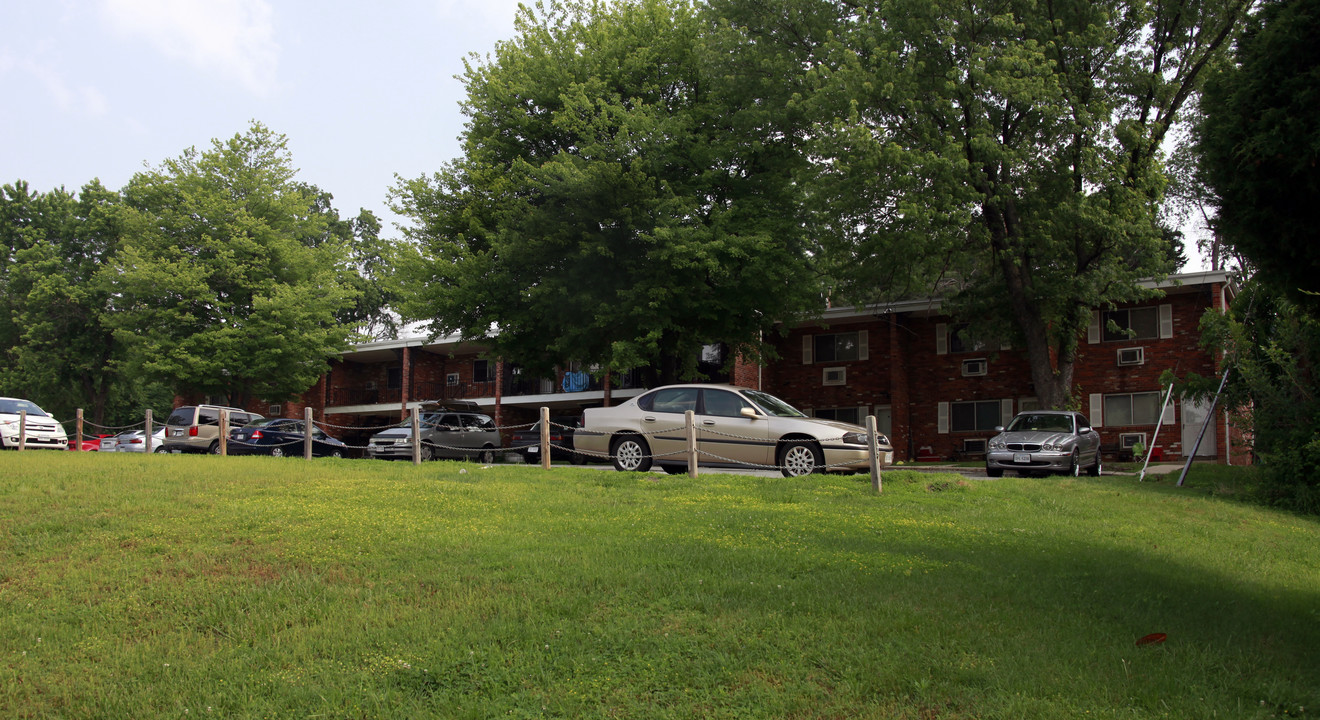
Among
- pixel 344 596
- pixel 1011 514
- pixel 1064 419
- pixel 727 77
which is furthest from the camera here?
pixel 727 77

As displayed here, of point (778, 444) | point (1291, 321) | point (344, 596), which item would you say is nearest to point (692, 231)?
point (778, 444)

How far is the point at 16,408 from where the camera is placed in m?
23.4

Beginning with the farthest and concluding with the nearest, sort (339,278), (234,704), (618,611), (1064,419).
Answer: (339,278) → (1064,419) → (618,611) → (234,704)

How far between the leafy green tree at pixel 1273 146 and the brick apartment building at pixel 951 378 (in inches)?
687

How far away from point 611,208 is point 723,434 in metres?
8.57

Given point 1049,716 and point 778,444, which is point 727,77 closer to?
point 778,444

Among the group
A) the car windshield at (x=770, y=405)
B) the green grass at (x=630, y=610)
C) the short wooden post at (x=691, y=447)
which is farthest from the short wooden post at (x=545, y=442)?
the green grass at (x=630, y=610)

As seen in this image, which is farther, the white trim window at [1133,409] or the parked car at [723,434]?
the white trim window at [1133,409]

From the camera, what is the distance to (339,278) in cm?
3781

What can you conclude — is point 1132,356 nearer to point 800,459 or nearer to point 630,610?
point 800,459

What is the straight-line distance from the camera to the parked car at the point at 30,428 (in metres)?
22.5

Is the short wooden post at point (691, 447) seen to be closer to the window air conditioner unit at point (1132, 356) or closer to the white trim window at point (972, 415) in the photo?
the white trim window at point (972, 415)

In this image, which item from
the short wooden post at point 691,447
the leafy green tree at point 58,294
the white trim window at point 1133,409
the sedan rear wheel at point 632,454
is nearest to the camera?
the short wooden post at point 691,447

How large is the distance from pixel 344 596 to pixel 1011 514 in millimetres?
7610
